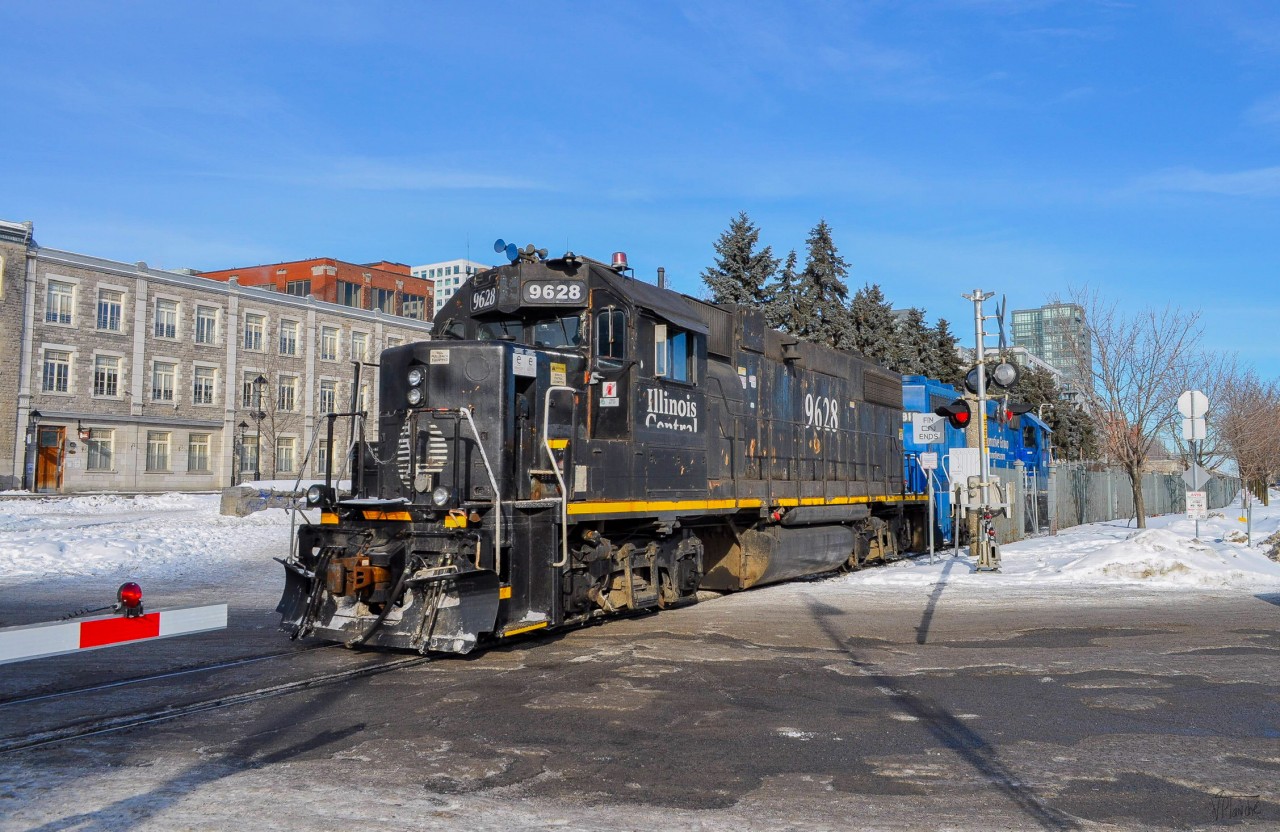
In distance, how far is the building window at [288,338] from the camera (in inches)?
1982

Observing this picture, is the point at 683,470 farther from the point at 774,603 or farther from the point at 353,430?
the point at 353,430

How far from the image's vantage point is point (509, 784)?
5.19m

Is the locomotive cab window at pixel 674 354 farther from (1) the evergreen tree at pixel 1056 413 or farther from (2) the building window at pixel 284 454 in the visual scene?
(1) the evergreen tree at pixel 1056 413

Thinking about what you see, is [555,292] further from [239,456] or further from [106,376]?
[239,456]

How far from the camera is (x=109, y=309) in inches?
1704

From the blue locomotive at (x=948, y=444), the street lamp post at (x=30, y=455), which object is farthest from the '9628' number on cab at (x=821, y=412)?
the street lamp post at (x=30, y=455)

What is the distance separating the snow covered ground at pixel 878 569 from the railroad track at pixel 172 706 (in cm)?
811

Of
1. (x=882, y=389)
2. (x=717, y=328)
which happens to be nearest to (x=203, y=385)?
(x=882, y=389)

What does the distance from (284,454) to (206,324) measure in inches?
314

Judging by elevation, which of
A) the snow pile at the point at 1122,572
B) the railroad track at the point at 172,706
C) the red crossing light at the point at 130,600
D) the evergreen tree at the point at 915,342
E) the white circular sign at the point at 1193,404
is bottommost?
the railroad track at the point at 172,706

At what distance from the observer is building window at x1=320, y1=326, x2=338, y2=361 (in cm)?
5231

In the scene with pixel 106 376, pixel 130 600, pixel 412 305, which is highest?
pixel 412 305

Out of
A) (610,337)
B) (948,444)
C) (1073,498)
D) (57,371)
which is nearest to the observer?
(610,337)

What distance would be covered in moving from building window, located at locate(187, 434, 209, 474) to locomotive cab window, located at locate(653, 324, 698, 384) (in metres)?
41.7
